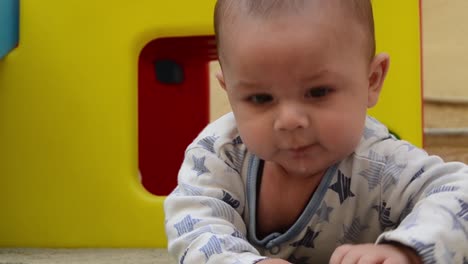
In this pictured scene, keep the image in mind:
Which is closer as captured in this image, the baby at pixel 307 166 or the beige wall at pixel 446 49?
the baby at pixel 307 166

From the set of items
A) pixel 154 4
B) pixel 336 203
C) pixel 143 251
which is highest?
pixel 154 4

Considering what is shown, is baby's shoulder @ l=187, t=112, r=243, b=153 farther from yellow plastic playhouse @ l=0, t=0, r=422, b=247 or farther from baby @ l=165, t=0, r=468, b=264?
yellow plastic playhouse @ l=0, t=0, r=422, b=247

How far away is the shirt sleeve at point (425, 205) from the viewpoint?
58 centimetres

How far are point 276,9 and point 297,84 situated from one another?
0.23 ft

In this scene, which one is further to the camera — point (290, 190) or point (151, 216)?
point (151, 216)

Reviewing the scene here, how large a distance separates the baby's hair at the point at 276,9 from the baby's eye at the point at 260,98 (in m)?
0.07

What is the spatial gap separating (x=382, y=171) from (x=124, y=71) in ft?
1.85

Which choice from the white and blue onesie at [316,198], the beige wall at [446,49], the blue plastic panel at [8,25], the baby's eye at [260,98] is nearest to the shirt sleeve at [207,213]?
the white and blue onesie at [316,198]

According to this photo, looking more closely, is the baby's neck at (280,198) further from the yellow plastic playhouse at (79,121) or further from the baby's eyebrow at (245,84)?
the yellow plastic playhouse at (79,121)

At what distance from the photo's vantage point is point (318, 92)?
0.63 metres

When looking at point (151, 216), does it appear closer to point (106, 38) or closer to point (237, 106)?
point (106, 38)

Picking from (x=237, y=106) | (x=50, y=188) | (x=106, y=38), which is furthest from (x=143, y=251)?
(x=237, y=106)

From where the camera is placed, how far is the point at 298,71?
0.61m

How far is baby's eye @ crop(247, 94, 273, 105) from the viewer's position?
0.63 meters
